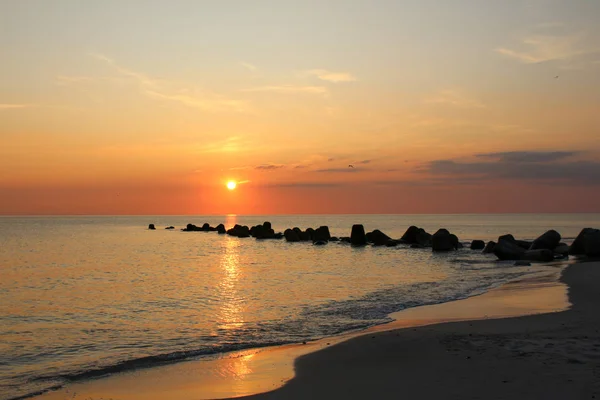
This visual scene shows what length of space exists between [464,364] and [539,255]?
1280 inches

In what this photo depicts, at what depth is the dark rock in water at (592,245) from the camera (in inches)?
1582

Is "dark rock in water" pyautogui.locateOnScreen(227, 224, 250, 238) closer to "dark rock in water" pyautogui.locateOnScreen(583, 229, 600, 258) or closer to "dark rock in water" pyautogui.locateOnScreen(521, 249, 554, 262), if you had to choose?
"dark rock in water" pyautogui.locateOnScreen(521, 249, 554, 262)

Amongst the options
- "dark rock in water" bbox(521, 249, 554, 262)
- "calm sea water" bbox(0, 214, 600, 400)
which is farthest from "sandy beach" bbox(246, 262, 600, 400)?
"dark rock in water" bbox(521, 249, 554, 262)

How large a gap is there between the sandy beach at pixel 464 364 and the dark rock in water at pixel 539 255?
2579cm

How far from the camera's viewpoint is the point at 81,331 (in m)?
15.9

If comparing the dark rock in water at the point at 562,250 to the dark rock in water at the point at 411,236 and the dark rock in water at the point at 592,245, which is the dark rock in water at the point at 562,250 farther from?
the dark rock in water at the point at 411,236

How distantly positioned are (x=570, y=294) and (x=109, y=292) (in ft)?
66.2

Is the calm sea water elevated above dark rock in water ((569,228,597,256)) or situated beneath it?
situated beneath

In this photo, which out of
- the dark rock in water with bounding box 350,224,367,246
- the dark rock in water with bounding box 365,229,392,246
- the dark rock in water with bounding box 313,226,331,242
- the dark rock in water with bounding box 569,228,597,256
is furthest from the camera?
the dark rock in water with bounding box 313,226,331,242

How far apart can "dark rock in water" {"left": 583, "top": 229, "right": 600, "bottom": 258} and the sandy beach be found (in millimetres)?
28948

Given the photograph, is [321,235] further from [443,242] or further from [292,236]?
[443,242]

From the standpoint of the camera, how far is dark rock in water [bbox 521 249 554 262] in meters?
38.8

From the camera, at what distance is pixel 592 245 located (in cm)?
4047

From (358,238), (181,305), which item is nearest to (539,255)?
(181,305)
